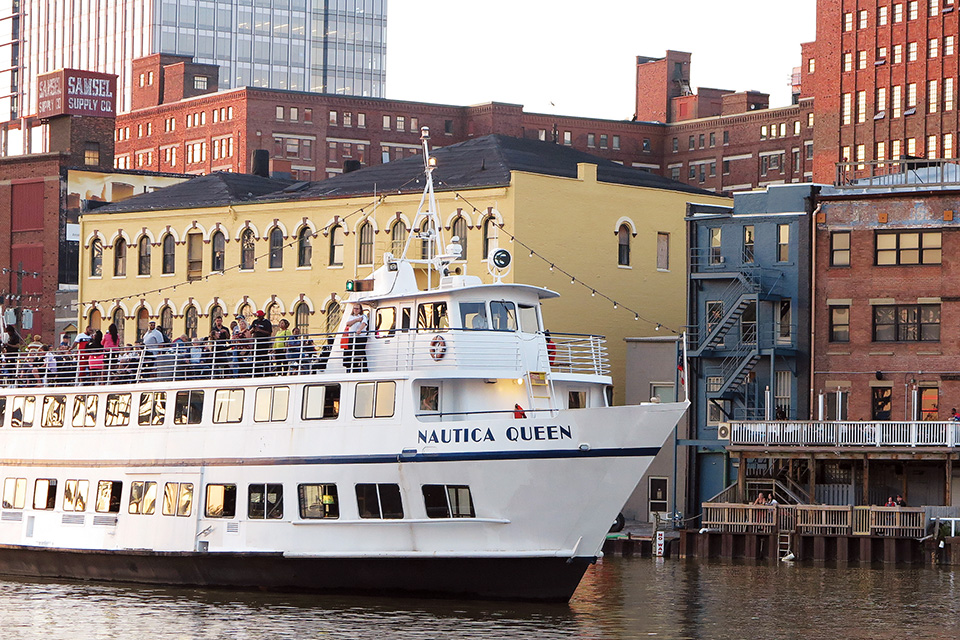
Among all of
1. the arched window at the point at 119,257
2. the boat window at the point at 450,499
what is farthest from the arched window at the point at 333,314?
the boat window at the point at 450,499

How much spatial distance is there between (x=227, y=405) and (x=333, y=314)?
26235mm

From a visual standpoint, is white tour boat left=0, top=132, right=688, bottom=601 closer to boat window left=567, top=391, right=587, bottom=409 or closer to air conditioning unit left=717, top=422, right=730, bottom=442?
boat window left=567, top=391, right=587, bottom=409

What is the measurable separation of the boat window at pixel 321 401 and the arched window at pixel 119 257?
3624 cm

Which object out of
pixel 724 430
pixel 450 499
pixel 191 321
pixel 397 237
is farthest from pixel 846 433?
pixel 191 321

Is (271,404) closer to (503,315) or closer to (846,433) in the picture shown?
(503,315)

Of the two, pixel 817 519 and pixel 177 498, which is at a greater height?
pixel 177 498

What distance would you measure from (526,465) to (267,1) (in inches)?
6091

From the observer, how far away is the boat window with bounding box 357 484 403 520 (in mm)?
35625

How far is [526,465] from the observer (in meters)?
34.9

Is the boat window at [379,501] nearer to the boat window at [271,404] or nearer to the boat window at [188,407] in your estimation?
the boat window at [271,404]

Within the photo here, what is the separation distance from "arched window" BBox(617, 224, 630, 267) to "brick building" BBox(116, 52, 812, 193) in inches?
2744

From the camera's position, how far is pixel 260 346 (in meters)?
39.4

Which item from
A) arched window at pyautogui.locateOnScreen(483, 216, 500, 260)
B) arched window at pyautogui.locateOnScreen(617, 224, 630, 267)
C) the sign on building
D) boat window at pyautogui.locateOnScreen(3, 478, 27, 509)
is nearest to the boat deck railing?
boat window at pyautogui.locateOnScreen(3, 478, 27, 509)

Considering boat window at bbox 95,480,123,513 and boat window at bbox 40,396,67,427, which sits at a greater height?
boat window at bbox 40,396,67,427
